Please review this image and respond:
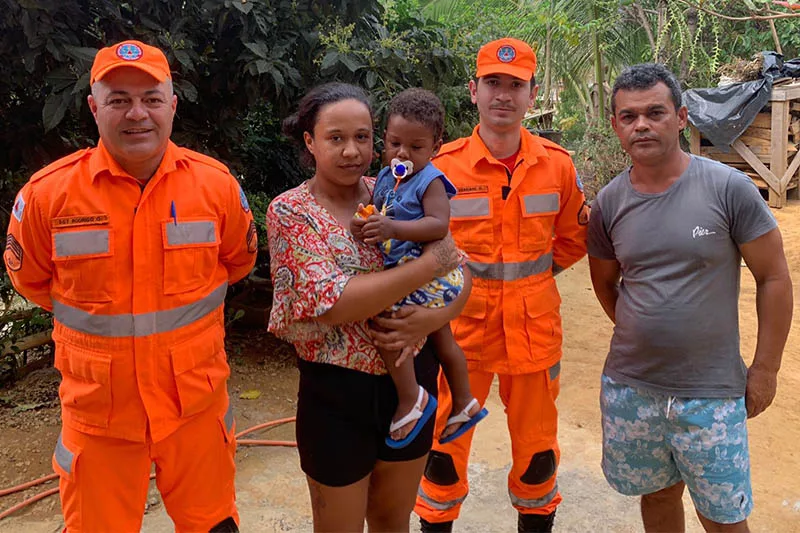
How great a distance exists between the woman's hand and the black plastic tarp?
902 cm

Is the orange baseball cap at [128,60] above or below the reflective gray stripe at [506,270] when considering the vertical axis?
above

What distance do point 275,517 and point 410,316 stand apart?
1.94m

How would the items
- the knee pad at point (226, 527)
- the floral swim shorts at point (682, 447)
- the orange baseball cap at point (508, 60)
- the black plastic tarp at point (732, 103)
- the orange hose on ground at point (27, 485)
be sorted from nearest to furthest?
the floral swim shorts at point (682, 447) → the knee pad at point (226, 527) → the orange baseball cap at point (508, 60) → the orange hose on ground at point (27, 485) → the black plastic tarp at point (732, 103)

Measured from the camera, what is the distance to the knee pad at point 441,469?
113 inches

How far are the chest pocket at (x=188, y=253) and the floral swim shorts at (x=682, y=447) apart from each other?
1573 mm

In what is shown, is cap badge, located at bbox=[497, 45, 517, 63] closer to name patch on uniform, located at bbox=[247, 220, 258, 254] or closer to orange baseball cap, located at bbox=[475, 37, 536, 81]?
orange baseball cap, located at bbox=[475, 37, 536, 81]

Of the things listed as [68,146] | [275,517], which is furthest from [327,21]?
[275,517]

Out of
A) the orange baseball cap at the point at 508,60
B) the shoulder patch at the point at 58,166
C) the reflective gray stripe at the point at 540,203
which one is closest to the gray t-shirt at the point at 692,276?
the reflective gray stripe at the point at 540,203

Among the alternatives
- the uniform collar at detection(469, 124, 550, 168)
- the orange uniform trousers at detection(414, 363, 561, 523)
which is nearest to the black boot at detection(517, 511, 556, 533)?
the orange uniform trousers at detection(414, 363, 561, 523)

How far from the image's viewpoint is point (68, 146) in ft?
13.1

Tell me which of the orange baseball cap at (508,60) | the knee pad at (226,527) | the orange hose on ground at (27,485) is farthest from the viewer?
the orange hose on ground at (27,485)

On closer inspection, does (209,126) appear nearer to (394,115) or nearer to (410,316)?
(394,115)

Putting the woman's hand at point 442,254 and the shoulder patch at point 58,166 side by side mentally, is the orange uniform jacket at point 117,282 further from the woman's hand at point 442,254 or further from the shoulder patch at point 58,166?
the woman's hand at point 442,254

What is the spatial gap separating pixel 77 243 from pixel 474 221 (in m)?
1.53
